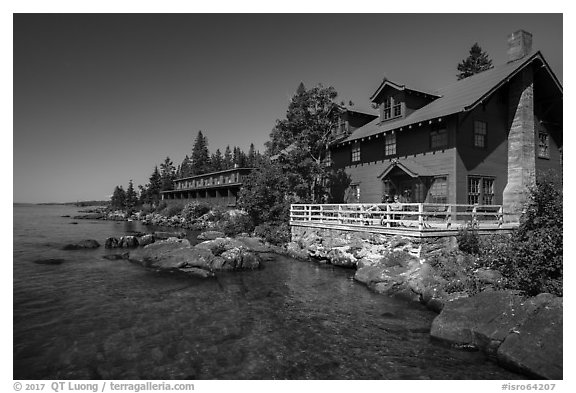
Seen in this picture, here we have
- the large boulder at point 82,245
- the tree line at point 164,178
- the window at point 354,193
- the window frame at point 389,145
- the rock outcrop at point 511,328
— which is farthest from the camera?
the tree line at point 164,178

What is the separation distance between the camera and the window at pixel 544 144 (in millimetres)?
21730

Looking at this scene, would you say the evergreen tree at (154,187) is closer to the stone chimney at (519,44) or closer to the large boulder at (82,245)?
the large boulder at (82,245)

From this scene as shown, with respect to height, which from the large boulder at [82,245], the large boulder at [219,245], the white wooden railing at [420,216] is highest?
the white wooden railing at [420,216]

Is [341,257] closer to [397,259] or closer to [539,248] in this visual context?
[397,259]

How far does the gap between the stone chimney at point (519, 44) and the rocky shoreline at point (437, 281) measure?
577 inches

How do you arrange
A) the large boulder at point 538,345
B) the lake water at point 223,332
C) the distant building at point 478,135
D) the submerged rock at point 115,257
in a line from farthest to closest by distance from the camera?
the submerged rock at point 115,257 → the distant building at point 478,135 → the lake water at point 223,332 → the large boulder at point 538,345

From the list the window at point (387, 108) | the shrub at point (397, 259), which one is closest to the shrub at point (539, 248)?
the shrub at point (397, 259)

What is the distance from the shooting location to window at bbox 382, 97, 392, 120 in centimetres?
2359

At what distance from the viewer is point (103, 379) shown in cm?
704

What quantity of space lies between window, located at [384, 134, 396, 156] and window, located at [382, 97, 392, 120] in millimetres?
1694

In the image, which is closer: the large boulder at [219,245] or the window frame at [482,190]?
the window frame at [482,190]

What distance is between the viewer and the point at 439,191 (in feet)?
64.5

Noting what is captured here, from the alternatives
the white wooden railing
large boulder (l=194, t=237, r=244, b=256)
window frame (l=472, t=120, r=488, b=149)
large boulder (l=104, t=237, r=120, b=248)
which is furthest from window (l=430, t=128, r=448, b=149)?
large boulder (l=104, t=237, r=120, b=248)

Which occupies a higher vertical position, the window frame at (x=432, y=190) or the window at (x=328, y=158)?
the window at (x=328, y=158)
